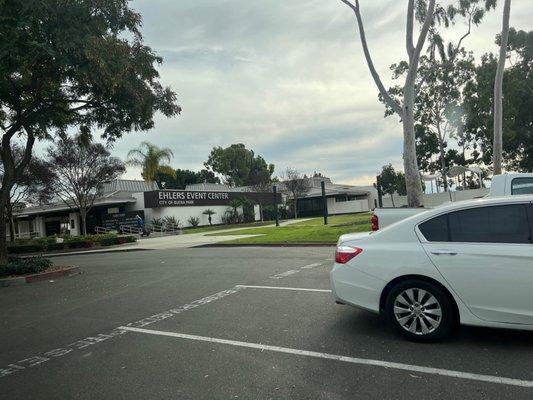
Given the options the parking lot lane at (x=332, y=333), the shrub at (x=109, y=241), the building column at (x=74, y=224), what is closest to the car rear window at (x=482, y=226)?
the parking lot lane at (x=332, y=333)

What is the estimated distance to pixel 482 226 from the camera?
16.3ft

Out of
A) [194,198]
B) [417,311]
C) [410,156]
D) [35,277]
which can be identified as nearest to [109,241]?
[35,277]

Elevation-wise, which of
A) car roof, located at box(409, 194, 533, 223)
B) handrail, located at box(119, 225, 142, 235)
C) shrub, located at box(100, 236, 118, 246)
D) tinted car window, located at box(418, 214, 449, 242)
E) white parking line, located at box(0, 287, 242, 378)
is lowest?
white parking line, located at box(0, 287, 242, 378)

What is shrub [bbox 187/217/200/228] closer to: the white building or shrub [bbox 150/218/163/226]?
the white building

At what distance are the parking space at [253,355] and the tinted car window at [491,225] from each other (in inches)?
44.8

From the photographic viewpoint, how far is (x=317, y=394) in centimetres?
390

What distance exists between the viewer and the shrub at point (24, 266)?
12352 mm

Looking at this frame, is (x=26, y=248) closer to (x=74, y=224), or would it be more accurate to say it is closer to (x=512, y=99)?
(x=74, y=224)

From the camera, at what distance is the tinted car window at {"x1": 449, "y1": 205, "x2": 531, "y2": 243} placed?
4.79 metres

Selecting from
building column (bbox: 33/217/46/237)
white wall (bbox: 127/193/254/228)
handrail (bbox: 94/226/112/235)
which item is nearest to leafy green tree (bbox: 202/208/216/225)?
white wall (bbox: 127/193/254/228)

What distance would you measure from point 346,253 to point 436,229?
1.08m

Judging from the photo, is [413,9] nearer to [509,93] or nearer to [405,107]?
[405,107]

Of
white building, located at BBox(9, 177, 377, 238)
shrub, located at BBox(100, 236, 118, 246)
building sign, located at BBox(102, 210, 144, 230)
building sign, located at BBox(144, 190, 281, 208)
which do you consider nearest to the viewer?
shrub, located at BBox(100, 236, 118, 246)

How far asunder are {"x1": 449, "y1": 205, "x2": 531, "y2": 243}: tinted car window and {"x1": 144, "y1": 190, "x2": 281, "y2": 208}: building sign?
38.9 meters
